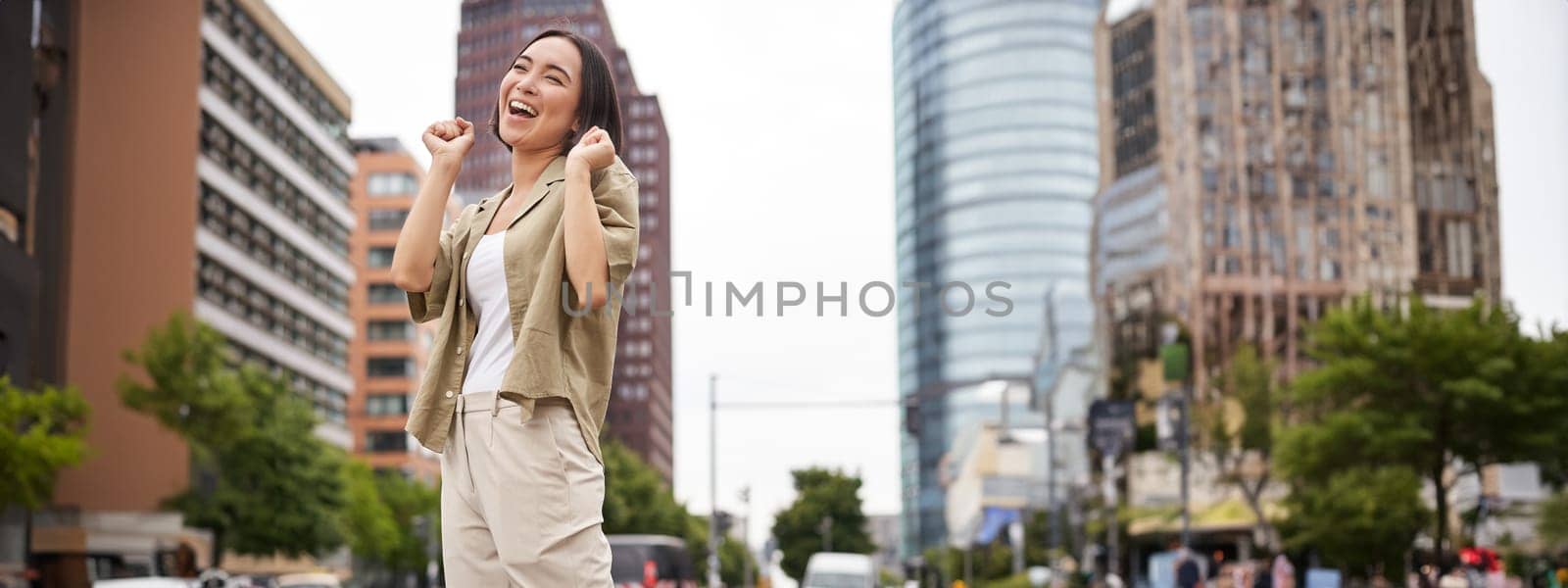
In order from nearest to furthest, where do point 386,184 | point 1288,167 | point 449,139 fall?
point 449,139 < point 1288,167 < point 386,184

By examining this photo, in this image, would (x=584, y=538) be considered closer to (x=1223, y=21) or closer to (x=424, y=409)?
(x=424, y=409)

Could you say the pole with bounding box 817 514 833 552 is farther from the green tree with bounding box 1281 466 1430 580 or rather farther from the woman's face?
the woman's face

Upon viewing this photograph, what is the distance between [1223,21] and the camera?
5053 centimetres

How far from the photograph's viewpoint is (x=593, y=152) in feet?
8.18

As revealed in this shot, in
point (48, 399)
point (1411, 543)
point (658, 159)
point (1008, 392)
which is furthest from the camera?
point (1008, 392)

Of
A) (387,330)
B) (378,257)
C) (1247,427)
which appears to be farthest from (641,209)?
(378,257)

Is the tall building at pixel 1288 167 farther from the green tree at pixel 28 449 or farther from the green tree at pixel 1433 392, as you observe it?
the green tree at pixel 28 449

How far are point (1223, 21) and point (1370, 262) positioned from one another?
1073 centimetres

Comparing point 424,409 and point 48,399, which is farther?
point 48,399

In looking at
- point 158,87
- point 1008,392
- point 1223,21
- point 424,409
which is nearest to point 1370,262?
point 1223,21

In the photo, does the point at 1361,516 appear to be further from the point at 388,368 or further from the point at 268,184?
the point at 388,368

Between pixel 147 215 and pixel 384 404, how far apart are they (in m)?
38.8

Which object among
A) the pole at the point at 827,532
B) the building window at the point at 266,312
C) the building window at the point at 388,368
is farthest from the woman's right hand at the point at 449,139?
the pole at the point at 827,532

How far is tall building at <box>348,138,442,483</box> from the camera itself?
78.8 metres
